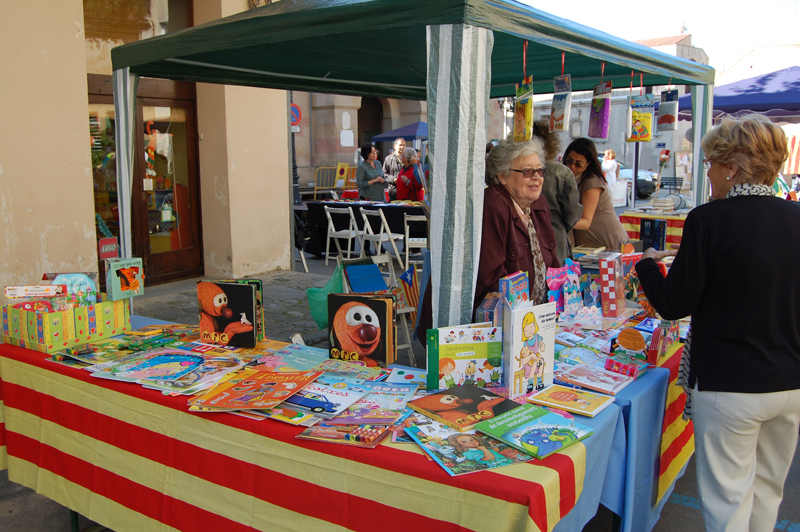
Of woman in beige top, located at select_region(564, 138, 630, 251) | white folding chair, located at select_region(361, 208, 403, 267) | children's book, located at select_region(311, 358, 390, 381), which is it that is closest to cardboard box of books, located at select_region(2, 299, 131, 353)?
children's book, located at select_region(311, 358, 390, 381)

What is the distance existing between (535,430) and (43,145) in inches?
188

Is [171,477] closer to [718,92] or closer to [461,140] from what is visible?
[461,140]

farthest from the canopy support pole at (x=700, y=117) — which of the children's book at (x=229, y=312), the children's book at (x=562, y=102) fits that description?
the children's book at (x=229, y=312)

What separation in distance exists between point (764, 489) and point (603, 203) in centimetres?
269

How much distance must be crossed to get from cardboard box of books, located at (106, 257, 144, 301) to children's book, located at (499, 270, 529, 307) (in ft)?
5.53

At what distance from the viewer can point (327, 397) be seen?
205 cm

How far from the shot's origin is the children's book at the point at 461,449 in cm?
159

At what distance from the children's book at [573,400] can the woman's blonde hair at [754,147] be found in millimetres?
861

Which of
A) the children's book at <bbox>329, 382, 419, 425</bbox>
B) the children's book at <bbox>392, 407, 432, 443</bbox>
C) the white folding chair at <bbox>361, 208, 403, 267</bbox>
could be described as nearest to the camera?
the children's book at <bbox>392, 407, 432, 443</bbox>

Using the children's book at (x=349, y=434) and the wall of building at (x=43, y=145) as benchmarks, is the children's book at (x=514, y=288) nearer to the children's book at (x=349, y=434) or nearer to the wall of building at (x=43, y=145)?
the children's book at (x=349, y=434)

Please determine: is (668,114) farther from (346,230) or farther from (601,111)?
(346,230)

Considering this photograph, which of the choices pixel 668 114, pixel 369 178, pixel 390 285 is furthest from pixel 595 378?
pixel 369 178

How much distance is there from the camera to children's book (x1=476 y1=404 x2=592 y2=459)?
165cm

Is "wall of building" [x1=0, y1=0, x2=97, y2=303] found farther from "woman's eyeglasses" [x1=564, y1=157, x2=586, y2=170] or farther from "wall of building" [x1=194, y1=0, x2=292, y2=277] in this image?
"woman's eyeglasses" [x1=564, y1=157, x2=586, y2=170]
